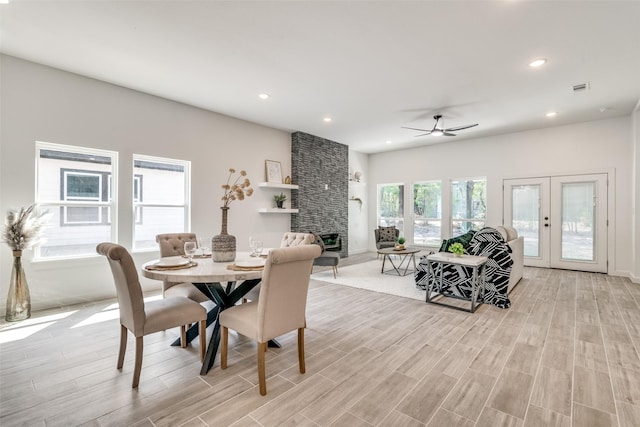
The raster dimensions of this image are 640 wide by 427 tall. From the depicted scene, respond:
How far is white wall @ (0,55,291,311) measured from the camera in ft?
11.1

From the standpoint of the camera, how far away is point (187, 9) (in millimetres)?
2545

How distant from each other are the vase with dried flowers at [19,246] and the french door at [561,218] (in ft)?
26.8

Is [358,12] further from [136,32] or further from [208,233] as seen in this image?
[208,233]

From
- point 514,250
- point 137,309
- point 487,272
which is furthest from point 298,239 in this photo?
point 514,250

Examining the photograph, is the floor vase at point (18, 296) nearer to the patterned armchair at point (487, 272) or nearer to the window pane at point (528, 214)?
the patterned armchair at point (487, 272)

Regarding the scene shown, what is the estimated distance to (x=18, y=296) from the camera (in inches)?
127

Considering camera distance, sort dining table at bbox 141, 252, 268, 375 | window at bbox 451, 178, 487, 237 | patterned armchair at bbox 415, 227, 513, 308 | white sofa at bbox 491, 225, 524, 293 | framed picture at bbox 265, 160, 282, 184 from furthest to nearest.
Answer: window at bbox 451, 178, 487, 237 → framed picture at bbox 265, 160, 282, 184 → white sofa at bbox 491, 225, 524, 293 → patterned armchair at bbox 415, 227, 513, 308 → dining table at bbox 141, 252, 268, 375

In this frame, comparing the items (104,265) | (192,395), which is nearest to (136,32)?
(104,265)

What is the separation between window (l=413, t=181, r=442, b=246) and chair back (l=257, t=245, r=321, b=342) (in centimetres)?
650

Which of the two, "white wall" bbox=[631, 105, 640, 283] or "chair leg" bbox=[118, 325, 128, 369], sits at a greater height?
"white wall" bbox=[631, 105, 640, 283]

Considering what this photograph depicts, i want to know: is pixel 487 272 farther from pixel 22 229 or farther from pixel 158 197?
pixel 22 229

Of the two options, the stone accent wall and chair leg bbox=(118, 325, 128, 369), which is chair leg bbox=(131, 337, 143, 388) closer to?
chair leg bbox=(118, 325, 128, 369)

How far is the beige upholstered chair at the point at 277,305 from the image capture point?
1.87 meters

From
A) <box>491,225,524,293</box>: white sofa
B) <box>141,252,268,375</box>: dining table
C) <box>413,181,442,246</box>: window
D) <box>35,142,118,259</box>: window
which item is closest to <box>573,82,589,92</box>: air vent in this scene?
<box>491,225,524,293</box>: white sofa
